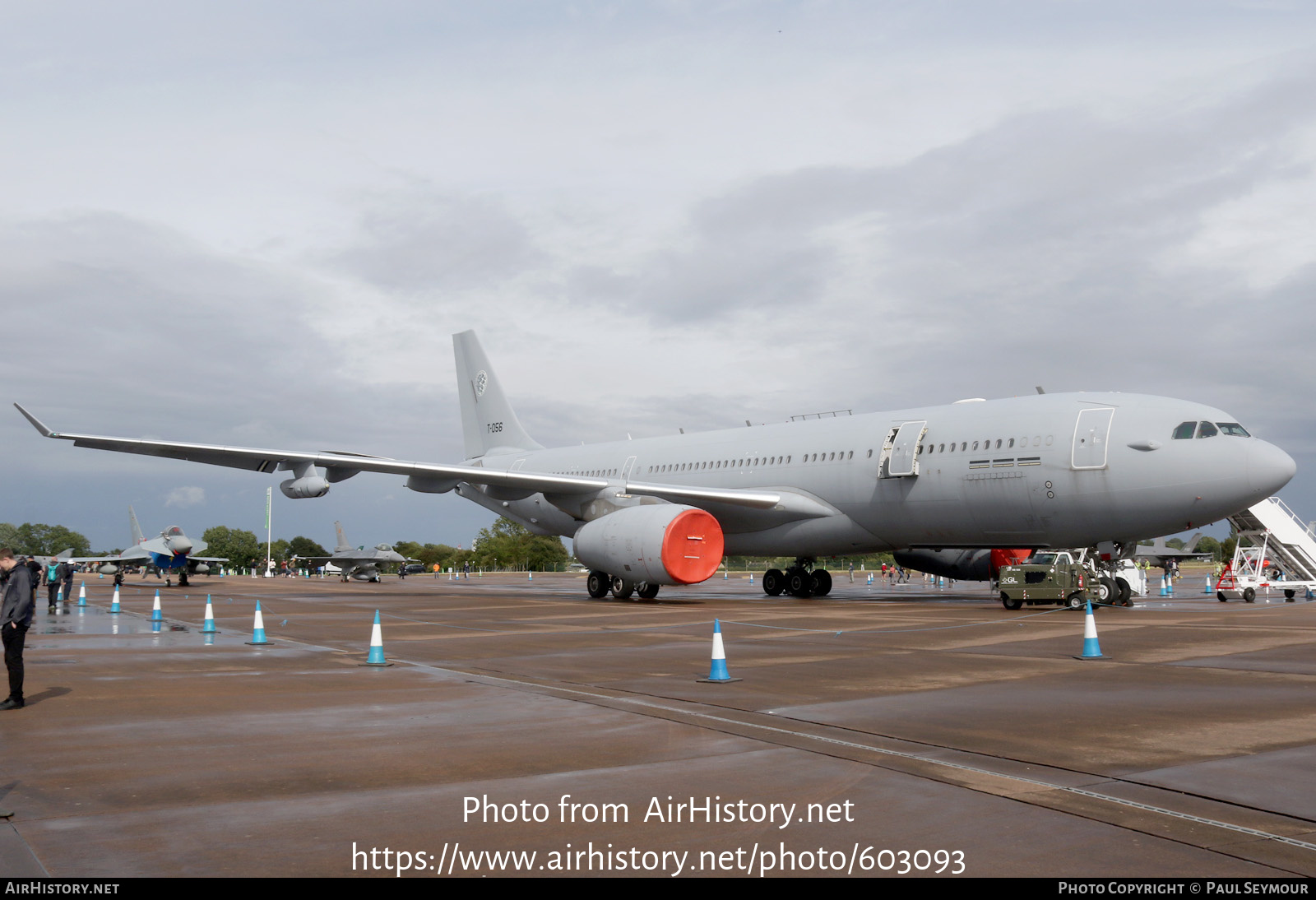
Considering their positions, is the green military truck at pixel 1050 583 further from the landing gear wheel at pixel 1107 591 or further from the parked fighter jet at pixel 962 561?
the parked fighter jet at pixel 962 561

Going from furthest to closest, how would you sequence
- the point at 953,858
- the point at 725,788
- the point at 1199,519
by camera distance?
the point at 1199,519
the point at 725,788
the point at 953,858

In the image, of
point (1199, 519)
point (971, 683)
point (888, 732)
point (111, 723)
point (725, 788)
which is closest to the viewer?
point (725, 788)

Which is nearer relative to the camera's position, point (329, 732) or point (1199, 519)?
point (329, 732)

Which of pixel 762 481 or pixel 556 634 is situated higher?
pixel 762 481

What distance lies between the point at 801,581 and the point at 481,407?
1451 cm

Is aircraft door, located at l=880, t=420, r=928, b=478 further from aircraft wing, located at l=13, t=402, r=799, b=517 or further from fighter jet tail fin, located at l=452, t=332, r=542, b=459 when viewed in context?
fighter jet tail fin, located at l=452, t=332, r=542, b=459

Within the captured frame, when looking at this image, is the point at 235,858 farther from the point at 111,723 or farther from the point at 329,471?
the point at 329,471

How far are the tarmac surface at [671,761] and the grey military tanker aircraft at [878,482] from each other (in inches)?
242

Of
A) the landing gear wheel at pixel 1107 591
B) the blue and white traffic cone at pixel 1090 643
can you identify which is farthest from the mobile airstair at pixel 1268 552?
the blue and white traffic cone at pixel 1090 643

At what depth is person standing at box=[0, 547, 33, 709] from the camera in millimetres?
9125

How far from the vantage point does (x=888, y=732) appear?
7332 mm

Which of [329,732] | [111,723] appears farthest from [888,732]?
[111,723]

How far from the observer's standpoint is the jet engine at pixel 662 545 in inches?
882

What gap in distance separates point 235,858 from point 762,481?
22.7 meters
